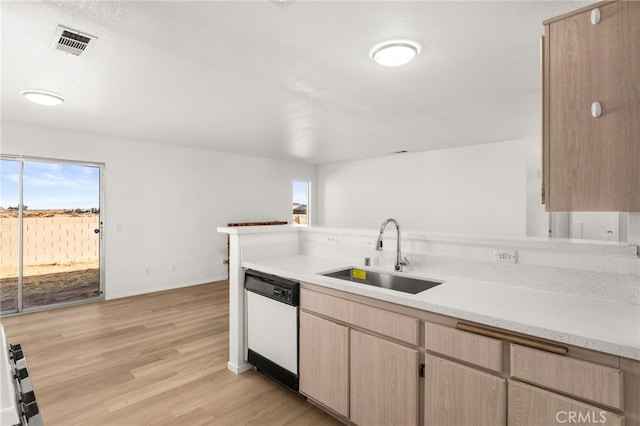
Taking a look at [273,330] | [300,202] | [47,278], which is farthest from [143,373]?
[300,202]

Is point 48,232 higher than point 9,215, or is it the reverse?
point 9,215

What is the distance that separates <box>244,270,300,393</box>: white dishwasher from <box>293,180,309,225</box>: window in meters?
5.25

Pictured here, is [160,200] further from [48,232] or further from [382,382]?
[382,382]

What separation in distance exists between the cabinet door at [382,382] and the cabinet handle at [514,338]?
0.32m

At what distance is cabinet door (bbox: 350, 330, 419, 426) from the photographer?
1.62 metres

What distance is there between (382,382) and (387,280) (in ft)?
2.48

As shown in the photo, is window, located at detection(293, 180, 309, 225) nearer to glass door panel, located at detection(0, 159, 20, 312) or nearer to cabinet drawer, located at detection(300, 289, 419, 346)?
glass door panel, located at detection(0, 159, 20, 312)

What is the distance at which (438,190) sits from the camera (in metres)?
6.20

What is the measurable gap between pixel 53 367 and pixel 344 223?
6028 millimetres

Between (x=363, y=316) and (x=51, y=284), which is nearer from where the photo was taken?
(x=363, y=316)

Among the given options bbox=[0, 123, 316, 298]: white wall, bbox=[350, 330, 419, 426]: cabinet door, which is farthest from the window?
bbox=[350, 330, 419, 426]: cabinet door

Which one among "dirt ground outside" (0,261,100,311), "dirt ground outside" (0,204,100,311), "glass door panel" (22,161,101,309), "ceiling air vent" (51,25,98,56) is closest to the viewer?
"ceiling air vent" (51,25,98,56)

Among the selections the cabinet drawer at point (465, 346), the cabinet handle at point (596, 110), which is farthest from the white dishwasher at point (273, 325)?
the cabinet handle at point (596, 110)

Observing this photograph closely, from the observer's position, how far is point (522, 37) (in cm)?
209
